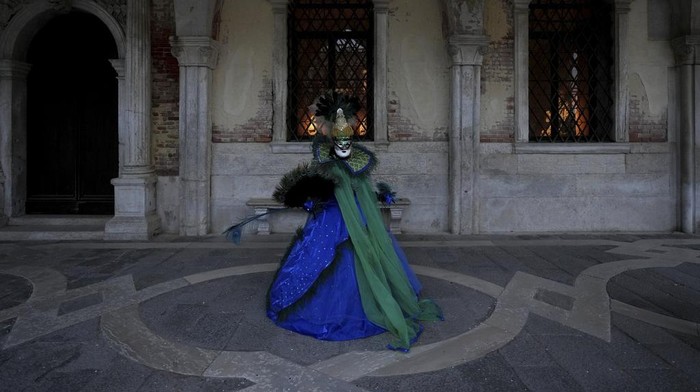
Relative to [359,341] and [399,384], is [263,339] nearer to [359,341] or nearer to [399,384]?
[359,341]

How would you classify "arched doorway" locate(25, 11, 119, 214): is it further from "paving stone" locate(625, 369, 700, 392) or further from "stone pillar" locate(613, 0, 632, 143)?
"stone pillar" locate(613, 0, 632, 143)

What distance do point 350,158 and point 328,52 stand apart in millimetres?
5109

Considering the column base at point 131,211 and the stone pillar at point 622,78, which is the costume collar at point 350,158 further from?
the stone pillar at point 622,78

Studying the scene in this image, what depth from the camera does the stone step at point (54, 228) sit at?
739cm

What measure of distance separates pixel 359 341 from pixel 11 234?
6.85m

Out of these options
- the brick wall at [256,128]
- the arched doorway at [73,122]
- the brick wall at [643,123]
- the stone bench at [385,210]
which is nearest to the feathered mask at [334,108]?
the stone bench at [385,210]

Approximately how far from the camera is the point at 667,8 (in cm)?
812

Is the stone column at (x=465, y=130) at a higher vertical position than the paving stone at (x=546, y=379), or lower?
higher

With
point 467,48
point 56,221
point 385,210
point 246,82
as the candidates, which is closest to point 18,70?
point 56,221

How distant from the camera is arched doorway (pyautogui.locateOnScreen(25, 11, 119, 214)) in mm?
8672

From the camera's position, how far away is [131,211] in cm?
753

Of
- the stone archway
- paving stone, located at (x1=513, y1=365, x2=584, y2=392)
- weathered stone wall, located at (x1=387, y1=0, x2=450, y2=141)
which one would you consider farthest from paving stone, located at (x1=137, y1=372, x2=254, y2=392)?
the stone archway

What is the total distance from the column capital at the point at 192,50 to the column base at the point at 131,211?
206 cm

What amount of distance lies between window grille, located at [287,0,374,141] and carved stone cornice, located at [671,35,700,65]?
207 inches
